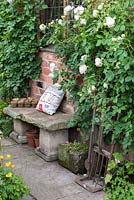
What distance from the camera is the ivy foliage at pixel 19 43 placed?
5.91m

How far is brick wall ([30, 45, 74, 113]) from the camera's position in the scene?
17.7 ft

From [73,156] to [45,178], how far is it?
428 millimetres

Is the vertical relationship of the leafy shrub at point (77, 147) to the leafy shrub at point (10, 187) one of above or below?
above

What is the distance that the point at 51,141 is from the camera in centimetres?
491

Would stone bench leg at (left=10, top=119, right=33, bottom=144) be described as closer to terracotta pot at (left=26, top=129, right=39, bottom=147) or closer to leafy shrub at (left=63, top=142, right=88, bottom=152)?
terracotta pot at (left=26, top=129, right=39, bottom=147)

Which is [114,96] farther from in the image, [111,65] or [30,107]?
[30,107]

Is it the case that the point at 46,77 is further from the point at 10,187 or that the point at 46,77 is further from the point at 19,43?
the point at 10,187

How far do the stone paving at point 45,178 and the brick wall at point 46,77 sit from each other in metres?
0.83

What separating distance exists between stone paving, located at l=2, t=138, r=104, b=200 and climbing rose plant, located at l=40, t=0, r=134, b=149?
66cm

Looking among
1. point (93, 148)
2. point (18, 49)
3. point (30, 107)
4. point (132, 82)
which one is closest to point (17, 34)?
point (18, 49)

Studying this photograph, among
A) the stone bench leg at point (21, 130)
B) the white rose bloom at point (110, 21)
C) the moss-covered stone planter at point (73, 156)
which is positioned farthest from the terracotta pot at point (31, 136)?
the white rose bloom at point (110, 21)

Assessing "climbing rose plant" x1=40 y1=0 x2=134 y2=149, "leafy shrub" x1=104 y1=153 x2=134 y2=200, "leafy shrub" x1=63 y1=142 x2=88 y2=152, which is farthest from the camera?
"leafy shrub" x1=63 y1=142 x2=88 y2=152

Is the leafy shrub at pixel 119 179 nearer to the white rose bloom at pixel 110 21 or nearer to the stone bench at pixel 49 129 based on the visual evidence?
the stone bench at pixel 49 129

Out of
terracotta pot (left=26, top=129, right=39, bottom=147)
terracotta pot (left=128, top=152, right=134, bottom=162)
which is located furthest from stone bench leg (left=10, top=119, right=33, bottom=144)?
terracotta pot (left=128, top=152, right=134, bottom=162)
